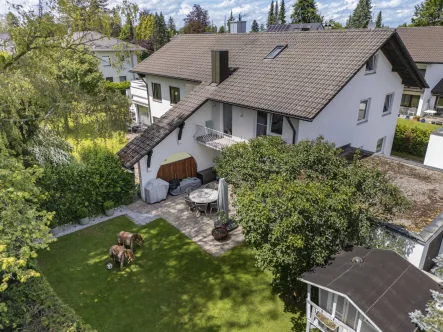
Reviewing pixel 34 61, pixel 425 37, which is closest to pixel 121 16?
pixel 34 61

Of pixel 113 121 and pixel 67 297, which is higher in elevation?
pixel 113 121

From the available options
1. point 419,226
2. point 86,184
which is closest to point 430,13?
point 419,226

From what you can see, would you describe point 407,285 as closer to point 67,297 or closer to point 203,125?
point 67,297

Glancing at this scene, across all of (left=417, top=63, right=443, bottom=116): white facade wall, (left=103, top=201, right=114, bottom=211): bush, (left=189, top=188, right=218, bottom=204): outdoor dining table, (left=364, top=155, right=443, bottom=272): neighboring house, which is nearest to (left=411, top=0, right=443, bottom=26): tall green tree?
(left=417, top=63, right=443, bottom=116): white facade wall

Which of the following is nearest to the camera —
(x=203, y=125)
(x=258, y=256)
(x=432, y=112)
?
(x=258, y=256)

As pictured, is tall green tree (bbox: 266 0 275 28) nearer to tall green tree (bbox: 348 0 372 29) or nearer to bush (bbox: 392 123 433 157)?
tall green tree (bbox: 348 0 372 29)

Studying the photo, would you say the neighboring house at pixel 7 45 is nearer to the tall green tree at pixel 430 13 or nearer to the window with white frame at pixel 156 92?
the window with white frame at pixel 156 92
